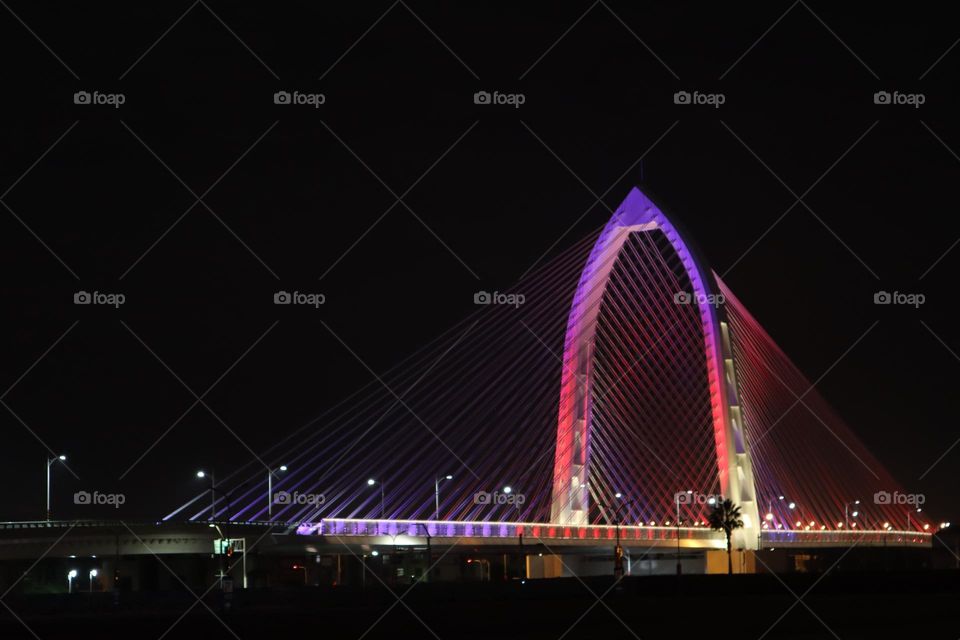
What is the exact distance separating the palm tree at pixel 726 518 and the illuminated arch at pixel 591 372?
0.87 m

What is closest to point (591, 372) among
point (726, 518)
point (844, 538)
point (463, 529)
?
point (463, 529)

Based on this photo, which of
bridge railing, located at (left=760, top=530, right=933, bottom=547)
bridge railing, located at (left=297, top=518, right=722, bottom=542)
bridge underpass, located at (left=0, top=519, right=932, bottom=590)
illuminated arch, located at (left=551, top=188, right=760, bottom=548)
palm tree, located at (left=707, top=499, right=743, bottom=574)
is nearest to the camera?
bridge railing, located at (left=297, top=518, right=722, bottom=542)

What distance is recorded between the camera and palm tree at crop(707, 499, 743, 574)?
6738 centimetres

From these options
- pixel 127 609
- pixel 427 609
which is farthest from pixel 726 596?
pixel 127 609

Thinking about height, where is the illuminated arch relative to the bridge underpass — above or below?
above

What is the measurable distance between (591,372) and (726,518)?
956cm

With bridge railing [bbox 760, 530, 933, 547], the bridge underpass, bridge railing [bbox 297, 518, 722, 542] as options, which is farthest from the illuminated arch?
bridge railing [bbox 760, 530, 933, 547]

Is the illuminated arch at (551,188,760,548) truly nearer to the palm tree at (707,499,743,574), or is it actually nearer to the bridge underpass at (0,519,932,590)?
the palm tree at (707,499,743,574)

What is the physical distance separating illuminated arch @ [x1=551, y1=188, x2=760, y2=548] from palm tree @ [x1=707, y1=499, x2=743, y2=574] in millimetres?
870

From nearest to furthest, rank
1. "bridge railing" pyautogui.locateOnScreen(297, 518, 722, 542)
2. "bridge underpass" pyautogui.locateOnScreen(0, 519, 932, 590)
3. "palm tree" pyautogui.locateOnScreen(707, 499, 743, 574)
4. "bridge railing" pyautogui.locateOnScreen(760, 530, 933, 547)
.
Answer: "bridge railing" pyautogui.locateOnScreen(297, 518, 722, 542) < "bridge underpass" pyautogui.locateOnScreen(0, 519, 932, 590) < "palm tree" pyautogui.locateOnScreen(707, 499, 743, 574) < "bridge railing" pyautogui.locateOnScreen(760, 530, 933, 547)

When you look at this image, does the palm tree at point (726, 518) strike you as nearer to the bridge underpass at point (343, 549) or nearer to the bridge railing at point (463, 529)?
the bridge underpass at point (343, 549)

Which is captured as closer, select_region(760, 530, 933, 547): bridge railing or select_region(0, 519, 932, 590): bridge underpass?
select_region(0, 519, 932, 590): bridge underpass

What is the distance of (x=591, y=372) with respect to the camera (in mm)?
66188

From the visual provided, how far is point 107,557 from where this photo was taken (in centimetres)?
6888
